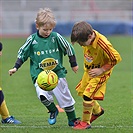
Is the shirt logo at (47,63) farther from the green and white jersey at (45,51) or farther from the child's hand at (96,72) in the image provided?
the child's hand at (96,72)

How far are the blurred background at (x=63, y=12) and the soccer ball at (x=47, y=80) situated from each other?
28215mm

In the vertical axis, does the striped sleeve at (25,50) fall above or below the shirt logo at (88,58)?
above

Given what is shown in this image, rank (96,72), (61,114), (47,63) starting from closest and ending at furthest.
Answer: (96,72) → (47,63) → (61,114)

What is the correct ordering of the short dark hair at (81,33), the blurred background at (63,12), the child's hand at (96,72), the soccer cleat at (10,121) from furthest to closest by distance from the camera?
the blurred background at (63,12)
the soccer cleat at (10,121)
the child's hand at (96,72)
the short dark hair at (81,33)

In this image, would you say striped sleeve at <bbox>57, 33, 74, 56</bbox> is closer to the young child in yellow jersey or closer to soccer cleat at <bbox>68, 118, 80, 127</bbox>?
the young child in yellow jersey

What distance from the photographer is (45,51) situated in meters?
7.05

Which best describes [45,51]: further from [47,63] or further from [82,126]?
[82,126]

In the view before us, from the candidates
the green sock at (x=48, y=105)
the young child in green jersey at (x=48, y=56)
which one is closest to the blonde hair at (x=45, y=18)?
the young child in green jersey at (x=48, y=56)

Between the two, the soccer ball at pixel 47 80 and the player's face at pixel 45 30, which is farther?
the player's face at pixel 45 30

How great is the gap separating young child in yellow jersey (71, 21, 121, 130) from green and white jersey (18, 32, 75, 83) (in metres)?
0.38

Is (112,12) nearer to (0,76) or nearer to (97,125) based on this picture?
(0,76)

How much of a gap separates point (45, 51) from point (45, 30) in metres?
0.31

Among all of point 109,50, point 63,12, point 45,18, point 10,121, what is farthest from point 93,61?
point 63,12

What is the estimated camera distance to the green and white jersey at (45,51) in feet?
23.1
